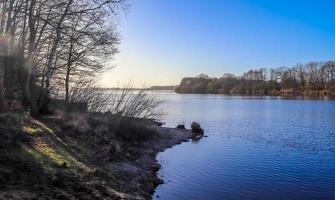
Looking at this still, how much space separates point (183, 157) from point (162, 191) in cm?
825

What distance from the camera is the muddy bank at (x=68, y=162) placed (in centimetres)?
982

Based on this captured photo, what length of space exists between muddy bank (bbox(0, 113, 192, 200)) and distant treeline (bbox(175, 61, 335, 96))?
114m

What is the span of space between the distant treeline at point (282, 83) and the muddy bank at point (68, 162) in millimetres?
114054

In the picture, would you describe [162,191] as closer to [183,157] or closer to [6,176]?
[6,176]

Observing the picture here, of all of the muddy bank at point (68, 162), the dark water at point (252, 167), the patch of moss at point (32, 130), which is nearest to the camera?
the muddy bank at point (68, 162)

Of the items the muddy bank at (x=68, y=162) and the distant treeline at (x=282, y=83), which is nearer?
the muddy bank at (x=68, y=162)

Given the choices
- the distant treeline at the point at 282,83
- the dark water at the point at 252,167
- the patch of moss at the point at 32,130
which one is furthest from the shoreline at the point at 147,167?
the distant treeline at the point at 282,83

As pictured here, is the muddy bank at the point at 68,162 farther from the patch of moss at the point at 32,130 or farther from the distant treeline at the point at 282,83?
the distant treeline at the point at 282,83

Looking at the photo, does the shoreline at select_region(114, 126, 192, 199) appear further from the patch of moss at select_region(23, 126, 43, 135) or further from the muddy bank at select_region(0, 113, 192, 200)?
the patch of moss at select_region(23, 126, 43, 135)

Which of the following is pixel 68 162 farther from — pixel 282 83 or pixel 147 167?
pixel 282 83

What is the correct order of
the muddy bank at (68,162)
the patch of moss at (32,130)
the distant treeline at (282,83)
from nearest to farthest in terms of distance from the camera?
the muddy bank at (68,162) < the patch of moss at (32,130) < the distant treeline at (282,83)

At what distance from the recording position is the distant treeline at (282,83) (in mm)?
135000

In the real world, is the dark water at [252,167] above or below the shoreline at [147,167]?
below

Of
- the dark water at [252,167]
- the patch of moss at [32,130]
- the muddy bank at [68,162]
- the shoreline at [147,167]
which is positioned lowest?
the dark water at [252,167]
